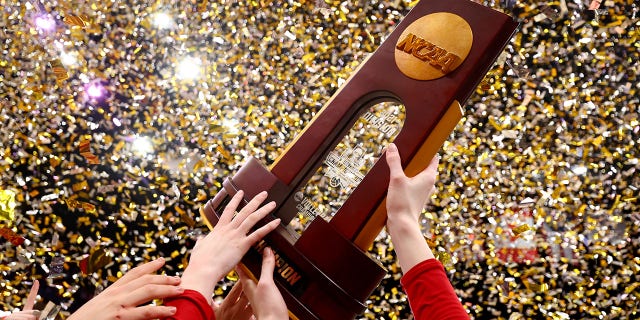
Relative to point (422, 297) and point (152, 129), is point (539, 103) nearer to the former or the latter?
point (422, 297)

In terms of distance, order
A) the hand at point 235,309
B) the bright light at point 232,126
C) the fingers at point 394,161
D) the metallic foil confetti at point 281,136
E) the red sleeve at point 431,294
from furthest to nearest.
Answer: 1. the bright light at point 232,126
2. the metallic foil confetti at point 281,136
3. the hand at point 235,309
4. the fingers at point 394,161
5. the red sleeve at point 431,294

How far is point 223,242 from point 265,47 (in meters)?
0.89

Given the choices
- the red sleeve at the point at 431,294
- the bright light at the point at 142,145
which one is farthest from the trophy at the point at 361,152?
the bright light at the point at 142,145

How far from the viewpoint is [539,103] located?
151 cm

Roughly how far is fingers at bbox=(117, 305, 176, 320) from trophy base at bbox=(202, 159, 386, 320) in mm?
178

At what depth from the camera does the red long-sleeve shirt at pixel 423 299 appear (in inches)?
30.2

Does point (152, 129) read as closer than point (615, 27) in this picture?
No

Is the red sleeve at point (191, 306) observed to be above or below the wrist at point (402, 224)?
below

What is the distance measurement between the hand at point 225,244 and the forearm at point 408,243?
0.22 m

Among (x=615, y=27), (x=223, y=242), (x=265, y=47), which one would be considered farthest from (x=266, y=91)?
(x=615, y=27)

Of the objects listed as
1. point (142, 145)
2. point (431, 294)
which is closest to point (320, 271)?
point (431, 294)

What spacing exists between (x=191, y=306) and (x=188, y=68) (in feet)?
3.34

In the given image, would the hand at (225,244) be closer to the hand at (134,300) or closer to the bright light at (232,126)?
the hand at (134,300)

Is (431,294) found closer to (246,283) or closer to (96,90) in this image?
(246,283)
